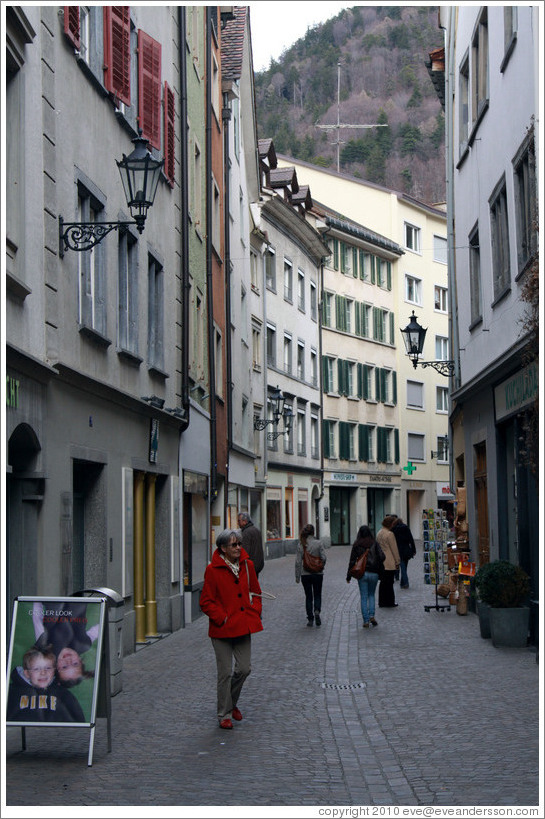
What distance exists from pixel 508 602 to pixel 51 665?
323 inches

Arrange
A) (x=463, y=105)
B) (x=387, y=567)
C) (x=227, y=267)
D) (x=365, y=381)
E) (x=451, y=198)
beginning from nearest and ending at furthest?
1. (x=387, y=567)
2. (x=463, y=105)
3. (x=451, y=198)
4. (x=227, y=267)
5. (x=365, y=381)

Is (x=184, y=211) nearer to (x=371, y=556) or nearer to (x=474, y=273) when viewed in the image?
(x=474, y=273)

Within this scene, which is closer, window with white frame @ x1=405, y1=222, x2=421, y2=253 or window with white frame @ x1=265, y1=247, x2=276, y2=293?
window with white frame @ x1=265, y1=247, x2=276, y2=293

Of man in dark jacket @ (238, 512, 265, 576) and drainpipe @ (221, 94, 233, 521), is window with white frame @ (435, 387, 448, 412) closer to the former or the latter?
drainpipe @ (221, 94, 233, 521)

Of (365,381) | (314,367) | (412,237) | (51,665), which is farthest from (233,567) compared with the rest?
(412,237)

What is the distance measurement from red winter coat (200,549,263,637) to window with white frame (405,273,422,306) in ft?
174

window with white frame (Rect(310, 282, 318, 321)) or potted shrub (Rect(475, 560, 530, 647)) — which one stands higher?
window with white frame (Rect(310, 282, 318, 321))

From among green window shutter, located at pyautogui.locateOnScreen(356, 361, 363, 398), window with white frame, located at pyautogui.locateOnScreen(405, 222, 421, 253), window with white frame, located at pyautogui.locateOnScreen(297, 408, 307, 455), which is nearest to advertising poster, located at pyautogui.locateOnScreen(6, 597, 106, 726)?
window with white frame, located at pyautogui.locateOnScreen(297, 408, 307, 455)

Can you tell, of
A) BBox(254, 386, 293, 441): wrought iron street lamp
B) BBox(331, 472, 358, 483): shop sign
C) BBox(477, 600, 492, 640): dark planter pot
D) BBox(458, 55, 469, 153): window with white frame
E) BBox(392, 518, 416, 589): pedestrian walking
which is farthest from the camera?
BBox(331, 472, 358, 483): shop sign

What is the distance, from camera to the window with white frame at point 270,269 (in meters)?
45.4

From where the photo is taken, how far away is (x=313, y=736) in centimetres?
952

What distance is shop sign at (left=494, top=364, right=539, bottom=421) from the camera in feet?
48.2

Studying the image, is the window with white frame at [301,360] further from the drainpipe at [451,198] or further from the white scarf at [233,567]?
the white scarf at [233,567]

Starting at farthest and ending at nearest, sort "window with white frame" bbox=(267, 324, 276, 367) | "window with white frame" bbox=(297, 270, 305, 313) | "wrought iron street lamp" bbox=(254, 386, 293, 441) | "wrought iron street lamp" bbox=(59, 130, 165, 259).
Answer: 1. "window with white frame" bbox=(297, 270, 305, 313)
2. "window with white frame" bbox=(267, 324, 276, 367)
3. "wrought iron street lamp" bbox=(254, 386, 293, 441)
4. "wrought iron street lamp" bbox=(59, 130, 165, 259)
